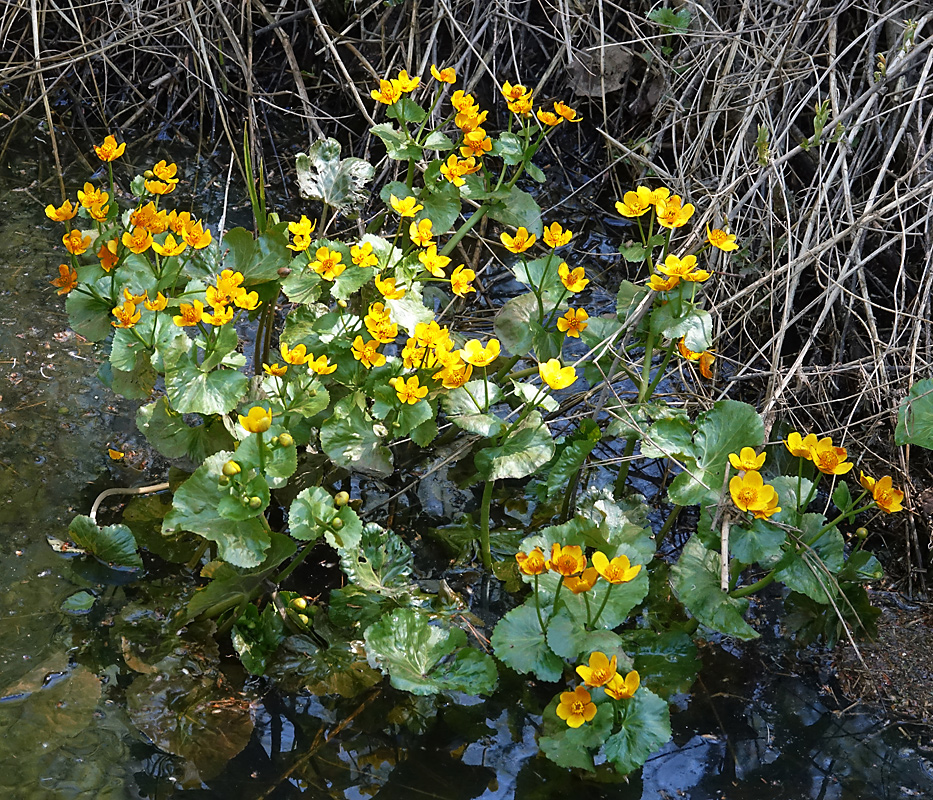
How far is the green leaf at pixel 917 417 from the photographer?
2.01 metres

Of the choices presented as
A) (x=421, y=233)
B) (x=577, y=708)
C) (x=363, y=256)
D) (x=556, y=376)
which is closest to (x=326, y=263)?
(x=363, y=256)

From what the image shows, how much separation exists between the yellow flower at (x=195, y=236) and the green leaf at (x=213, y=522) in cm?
46

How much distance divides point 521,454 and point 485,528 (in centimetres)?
24

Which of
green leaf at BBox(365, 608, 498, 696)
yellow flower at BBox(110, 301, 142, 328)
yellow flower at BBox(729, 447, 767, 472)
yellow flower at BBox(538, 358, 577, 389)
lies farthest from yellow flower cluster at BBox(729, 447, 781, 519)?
yellow flower at BBox(110, 301, 142, 328)

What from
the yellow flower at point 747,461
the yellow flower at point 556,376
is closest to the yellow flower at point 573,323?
the yellow flower at point 556,376

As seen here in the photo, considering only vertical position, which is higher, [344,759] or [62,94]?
[62,94]

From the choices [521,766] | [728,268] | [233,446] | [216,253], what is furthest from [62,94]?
[521,766]

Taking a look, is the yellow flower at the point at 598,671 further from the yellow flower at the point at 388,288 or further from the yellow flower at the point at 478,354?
the yellow flower at the point at 388,288

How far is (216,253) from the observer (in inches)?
81.4

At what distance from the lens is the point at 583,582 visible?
1.62 metres

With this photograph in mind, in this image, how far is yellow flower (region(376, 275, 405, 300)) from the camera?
1.87 m

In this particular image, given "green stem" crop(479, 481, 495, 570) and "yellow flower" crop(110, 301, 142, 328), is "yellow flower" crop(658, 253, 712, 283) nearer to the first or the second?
"green stem" crop(479, 481, 495, 570)

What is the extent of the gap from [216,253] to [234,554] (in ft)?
2.43

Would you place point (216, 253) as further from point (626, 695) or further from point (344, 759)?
point (626, 695)
